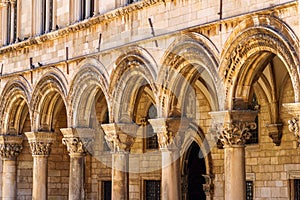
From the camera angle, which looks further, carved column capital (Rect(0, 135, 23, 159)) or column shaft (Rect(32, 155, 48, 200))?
carved column capital (Rect(0, 135, 23, 159))

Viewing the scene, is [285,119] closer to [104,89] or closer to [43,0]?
[104,89]

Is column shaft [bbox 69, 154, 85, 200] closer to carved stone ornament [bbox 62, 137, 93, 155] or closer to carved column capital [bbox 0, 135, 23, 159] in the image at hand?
carved stone ornament [bbox 62, 137, 93, 155]

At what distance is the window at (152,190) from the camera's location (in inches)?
999

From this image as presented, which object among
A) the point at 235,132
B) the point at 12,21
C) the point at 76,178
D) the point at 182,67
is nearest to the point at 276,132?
the point at 182,67

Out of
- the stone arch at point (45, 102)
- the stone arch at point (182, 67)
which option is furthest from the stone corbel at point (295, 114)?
the stone arch at point (45, 102)

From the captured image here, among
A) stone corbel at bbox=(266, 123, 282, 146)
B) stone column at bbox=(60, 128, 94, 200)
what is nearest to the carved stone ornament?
stone column at bbox=(60, 128, 94, 200)

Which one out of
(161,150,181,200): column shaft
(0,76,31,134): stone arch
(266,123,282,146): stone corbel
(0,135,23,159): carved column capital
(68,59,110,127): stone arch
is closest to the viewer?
(161,150,181,200): column shaft

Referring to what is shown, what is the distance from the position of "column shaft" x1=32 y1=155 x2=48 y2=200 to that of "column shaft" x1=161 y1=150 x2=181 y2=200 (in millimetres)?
6112

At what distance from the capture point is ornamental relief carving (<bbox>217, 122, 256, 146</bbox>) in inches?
680

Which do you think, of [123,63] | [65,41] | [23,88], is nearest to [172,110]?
[123,63]

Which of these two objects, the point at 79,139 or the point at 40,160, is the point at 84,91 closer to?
the point at 79,139

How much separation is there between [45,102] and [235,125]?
29.1 ft

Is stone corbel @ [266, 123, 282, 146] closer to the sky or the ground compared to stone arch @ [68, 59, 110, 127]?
closer to the ground

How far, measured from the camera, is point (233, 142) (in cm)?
1733
